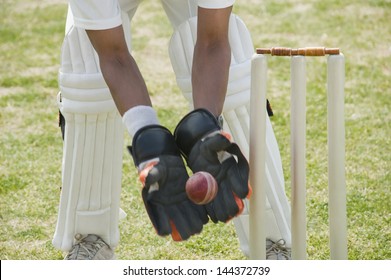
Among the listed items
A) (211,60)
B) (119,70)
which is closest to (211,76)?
(211,60)

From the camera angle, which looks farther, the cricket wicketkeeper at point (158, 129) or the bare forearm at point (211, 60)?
the bare forearm at point (211, 60)

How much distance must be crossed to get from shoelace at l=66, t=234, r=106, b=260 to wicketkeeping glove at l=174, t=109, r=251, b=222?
0.76 meters

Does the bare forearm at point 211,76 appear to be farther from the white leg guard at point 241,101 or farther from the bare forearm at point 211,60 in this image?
the white leg guard at point 241,101

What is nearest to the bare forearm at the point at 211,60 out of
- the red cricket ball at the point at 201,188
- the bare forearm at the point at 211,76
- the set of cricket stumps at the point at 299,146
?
the bare forearm at the point at 211,76

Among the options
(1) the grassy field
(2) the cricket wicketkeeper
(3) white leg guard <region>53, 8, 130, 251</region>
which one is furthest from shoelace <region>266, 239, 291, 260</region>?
(3) white leg guard <region>53, 8, 130, 251</region>

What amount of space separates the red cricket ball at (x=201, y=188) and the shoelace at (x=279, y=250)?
69 cm

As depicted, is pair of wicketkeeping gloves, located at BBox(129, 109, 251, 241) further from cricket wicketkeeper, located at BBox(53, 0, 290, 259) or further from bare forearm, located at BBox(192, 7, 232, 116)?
bare forearm, located at BBox(192, 7, 232, 116)

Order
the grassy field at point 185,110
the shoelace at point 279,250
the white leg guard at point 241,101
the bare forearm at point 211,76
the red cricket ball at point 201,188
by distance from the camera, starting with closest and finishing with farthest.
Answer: the red cricket ball at point 201,188
the bare forearm at point 211,76
the white leg guard at point 241,101
the shoelace at point 279,250
the grassy field at point 185,110

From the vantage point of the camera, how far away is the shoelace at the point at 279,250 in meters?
2.96

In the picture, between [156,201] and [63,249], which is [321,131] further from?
[156,201]

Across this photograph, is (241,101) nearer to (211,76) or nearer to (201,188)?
(211,76)

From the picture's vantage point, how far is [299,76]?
244 centimetres

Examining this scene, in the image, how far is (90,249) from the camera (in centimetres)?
306
